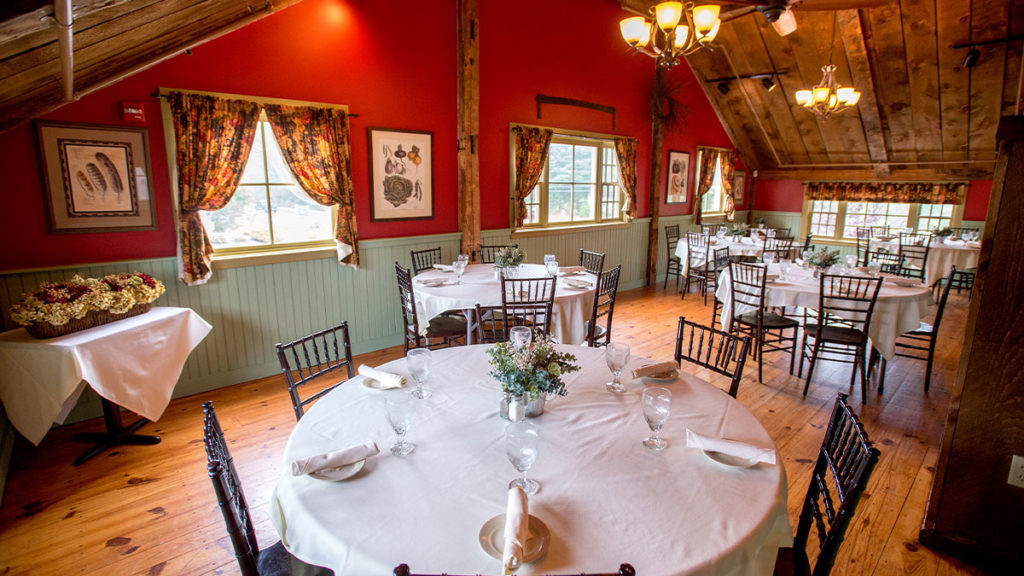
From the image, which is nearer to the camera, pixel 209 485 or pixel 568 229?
pixel 209 485

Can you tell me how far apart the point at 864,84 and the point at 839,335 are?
15.9 feet

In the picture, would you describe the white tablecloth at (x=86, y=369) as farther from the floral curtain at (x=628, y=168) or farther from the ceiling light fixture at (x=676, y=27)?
the floral curtain at (x=628, y=168)

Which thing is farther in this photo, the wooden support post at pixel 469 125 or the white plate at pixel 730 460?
the wooden support post at pixel 469 125

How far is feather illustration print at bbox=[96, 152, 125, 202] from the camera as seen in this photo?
3.26 meters

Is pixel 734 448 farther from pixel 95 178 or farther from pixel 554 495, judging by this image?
pixel 95 178

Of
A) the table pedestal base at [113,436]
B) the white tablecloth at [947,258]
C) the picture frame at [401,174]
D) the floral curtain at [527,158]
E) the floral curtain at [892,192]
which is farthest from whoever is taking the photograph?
the floral curtain at [892,192]

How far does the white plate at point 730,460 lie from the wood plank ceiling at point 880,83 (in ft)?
15.0

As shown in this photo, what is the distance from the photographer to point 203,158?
3578 mm

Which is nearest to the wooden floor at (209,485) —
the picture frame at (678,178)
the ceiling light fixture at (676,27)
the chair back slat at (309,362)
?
the chair back slat at (309,362)

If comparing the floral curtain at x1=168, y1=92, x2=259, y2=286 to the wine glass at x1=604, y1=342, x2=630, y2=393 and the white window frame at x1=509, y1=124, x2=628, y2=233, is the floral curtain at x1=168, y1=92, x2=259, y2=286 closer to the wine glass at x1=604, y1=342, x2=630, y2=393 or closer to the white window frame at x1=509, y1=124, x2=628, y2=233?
the white window frame at x1=509, y1=124, x2=628, y2=233

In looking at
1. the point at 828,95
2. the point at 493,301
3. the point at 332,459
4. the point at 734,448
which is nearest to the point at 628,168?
the point at 828,95

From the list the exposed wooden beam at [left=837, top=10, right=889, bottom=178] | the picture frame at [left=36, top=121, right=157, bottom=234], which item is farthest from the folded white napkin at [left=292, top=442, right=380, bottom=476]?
the exposed wooden beam at [left=837, top=10, right=889, bottom=178]

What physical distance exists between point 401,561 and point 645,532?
569 millimetres

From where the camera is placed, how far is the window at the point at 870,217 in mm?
8195
